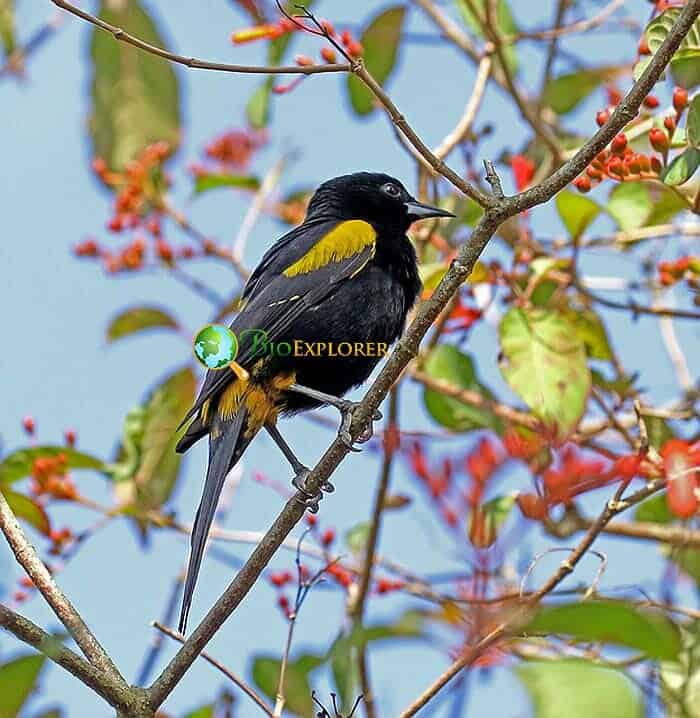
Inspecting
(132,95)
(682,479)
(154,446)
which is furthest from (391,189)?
(682,479)

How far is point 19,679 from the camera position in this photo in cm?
258

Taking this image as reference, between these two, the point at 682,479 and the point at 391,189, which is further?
the point at 391,189

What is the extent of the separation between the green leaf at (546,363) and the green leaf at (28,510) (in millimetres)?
1490

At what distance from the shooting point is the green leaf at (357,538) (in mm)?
4791

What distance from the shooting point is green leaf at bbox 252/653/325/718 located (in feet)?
7.54

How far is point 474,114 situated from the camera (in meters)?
4.58

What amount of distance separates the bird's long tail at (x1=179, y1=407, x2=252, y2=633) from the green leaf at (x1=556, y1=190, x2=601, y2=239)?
4.09 ft

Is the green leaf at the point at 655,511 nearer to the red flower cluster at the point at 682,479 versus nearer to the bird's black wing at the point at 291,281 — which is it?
the red flower cluster at the point at 682,479

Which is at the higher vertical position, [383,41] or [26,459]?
[383,41]

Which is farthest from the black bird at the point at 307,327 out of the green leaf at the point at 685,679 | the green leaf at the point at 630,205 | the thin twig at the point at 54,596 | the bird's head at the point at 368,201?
the green leaf at the point at 685,679

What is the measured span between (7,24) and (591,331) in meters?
2.56

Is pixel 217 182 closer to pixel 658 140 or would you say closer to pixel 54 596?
pixel 658 140

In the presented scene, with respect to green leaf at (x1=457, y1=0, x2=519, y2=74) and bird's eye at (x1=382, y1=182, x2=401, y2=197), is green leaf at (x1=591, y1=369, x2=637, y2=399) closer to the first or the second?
bird's eye at (x1=382, y1=182, x2=401, y2=197)

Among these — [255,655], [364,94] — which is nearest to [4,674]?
[255,655]
